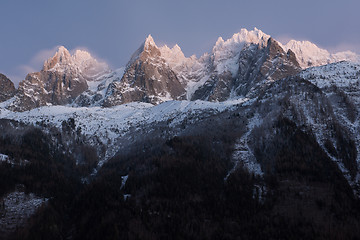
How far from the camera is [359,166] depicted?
99.4 metres

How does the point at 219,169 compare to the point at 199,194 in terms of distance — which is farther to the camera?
the point at 219,169

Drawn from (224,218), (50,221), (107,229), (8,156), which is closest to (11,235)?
(50,221)

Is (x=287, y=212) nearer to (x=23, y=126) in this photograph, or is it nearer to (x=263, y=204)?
(x=263, y=204)

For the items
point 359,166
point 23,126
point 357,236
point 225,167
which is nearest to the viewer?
point 357,236

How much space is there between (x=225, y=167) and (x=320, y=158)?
102 ft

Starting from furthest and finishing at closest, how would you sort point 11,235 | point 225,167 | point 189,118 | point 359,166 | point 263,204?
point 189,118, point 225,167, point 359,166, point 263,204, point 11,235

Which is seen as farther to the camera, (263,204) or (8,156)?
(8,156)

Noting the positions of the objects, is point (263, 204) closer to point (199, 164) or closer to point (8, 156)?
point (199, 164)

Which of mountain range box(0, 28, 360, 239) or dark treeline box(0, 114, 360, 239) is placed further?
mountain range box(0, 28, 360, 239)

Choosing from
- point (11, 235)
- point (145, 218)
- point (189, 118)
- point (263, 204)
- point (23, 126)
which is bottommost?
point (11, 235)

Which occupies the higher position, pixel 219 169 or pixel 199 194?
pixel 219 169

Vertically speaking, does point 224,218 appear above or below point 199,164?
below

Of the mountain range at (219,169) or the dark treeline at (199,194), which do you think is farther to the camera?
the mountain range at (219,169)

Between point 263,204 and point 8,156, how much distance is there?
291 feet
